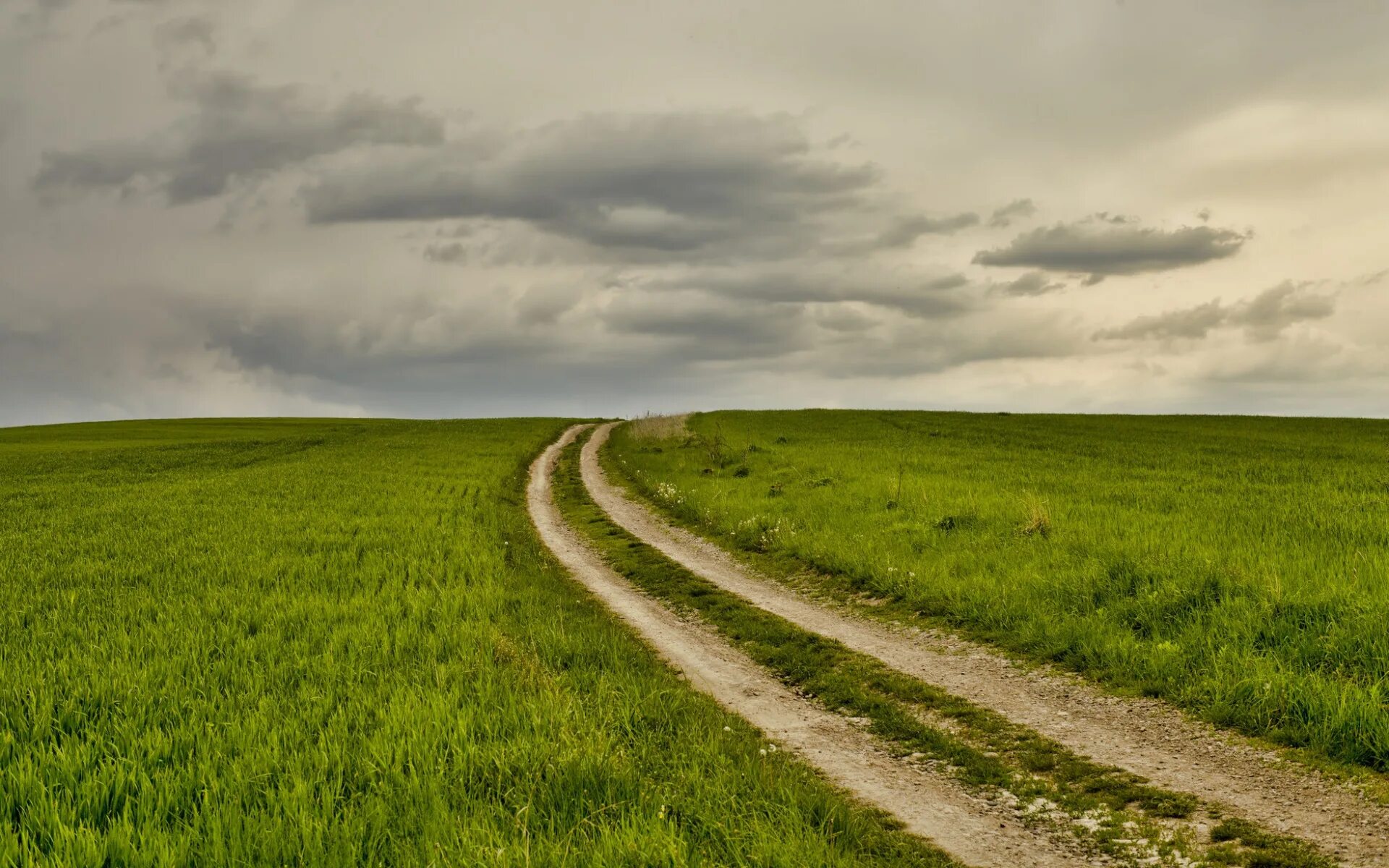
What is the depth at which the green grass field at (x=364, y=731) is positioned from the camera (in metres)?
5.63

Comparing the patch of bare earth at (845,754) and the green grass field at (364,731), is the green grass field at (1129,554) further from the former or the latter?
the green grass field at (364,731)

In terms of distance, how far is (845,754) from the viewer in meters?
8.20

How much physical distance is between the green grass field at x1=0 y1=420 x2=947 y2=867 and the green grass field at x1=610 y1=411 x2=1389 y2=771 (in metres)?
4.90

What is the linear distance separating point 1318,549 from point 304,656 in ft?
49.5

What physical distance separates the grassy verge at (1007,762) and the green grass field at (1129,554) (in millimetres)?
2091

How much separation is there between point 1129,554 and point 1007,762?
767cm

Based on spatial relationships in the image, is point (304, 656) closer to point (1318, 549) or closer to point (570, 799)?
point (570, 799)

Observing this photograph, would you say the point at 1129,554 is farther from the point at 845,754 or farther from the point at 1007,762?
the point at 845,754

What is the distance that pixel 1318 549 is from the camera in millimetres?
13648

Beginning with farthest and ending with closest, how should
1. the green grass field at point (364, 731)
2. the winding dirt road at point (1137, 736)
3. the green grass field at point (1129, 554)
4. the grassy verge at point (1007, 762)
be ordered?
the green grass field at point (1129, 554)
the winding dirt road at point (1137, 736)
the grassy verge at point (1007, 762)
the green grass field at point (364, 731)

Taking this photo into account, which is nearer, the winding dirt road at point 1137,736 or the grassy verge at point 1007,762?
the grassy verge at point 1007,762

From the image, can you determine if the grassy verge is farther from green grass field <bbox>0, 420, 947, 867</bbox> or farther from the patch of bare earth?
green grass field <bbox>0, 420, 947, 867</bbox>

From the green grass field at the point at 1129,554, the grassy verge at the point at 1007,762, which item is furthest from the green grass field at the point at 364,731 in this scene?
the green grass field at the point at 1129,554

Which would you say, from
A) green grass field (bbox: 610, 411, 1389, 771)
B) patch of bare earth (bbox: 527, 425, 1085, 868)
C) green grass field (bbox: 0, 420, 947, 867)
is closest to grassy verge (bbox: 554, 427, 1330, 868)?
patch of bare earth (bbox: 527, 425, 1085, 868)
